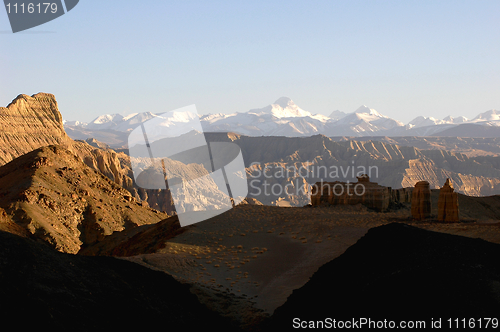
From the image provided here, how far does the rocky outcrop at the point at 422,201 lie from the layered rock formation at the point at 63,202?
27058 millimetres

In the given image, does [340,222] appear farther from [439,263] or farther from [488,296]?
[488,296]

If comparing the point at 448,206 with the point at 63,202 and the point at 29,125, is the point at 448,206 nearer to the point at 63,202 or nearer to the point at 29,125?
the point at 63,202

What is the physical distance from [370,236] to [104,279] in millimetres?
10895

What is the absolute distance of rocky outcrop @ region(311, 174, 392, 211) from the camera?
41.7 m

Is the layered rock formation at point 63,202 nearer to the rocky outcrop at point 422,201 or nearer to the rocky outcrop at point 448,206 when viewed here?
the rocky outcrop at point 422,201

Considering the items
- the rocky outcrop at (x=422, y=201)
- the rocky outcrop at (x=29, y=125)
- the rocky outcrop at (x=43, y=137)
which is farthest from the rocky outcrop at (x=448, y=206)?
the rocky outcrop at (x=29, y=125)

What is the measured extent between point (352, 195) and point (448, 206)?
42.0ft

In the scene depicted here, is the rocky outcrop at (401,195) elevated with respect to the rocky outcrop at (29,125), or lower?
lower

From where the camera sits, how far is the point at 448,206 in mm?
29922

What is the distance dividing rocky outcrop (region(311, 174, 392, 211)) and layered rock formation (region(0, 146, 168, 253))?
2029cm

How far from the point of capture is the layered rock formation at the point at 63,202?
115ft

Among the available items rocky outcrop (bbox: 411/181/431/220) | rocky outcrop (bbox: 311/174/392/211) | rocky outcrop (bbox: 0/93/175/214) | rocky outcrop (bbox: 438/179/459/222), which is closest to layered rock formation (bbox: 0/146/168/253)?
rocky outcrop (bbox: 311/174/392/211)

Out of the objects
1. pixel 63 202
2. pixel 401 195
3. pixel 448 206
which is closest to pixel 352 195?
pixel 401 195

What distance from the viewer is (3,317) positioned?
8.63 metres
